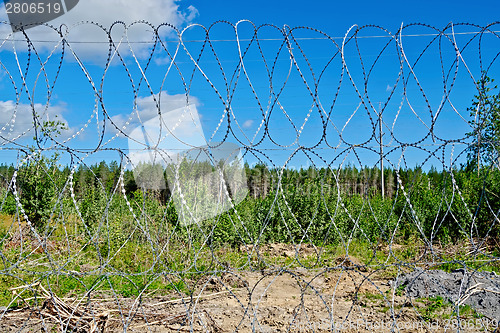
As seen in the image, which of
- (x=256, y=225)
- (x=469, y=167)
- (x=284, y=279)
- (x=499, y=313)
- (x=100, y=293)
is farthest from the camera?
(x=469, y=167)

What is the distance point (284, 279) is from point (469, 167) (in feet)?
23.6

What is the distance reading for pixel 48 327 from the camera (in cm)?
464

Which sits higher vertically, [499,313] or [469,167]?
[469,167]

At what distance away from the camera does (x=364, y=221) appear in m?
10.9

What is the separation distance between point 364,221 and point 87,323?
7784 mm

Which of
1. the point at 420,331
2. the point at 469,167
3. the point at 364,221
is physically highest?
the point at 469,167

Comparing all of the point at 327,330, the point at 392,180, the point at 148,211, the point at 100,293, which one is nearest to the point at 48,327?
the point at 100,293

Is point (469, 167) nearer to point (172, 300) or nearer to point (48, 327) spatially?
point (172, 300)

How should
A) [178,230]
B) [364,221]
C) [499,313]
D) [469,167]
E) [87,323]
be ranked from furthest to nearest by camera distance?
[469,167] → [364,221] → [178,230] → [499,313] → [87,323]

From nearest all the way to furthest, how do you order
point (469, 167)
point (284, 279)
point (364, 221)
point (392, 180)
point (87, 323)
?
point (87, 323) → point (284, 279) → point (364, 221) → point (469, 167) → point (392, 180)

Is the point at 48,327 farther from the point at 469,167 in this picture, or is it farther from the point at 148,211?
the point at 469,167

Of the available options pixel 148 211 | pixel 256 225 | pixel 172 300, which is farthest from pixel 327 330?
pixel 148 211

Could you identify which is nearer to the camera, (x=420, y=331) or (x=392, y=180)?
(x=420, y=331)

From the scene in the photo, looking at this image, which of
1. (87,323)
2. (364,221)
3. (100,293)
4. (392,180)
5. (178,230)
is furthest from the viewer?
(392,180)
